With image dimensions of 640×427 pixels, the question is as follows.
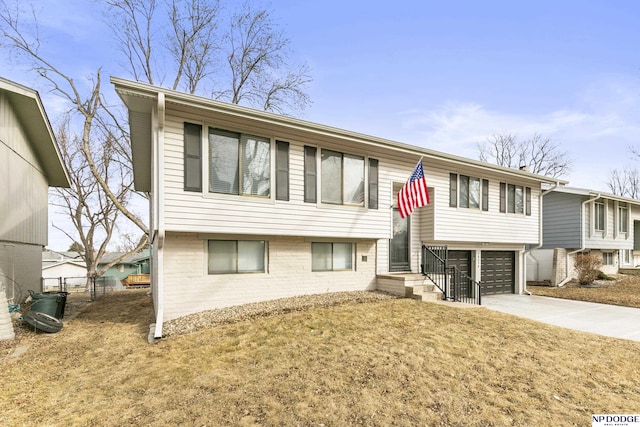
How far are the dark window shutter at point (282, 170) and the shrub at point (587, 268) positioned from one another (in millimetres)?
15875

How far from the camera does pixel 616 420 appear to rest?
12.3 ft

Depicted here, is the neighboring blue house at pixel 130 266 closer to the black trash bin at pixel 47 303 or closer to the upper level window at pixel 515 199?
the black trash bin at pixel 47 303

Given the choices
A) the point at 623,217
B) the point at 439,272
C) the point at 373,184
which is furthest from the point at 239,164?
the point at 623,217

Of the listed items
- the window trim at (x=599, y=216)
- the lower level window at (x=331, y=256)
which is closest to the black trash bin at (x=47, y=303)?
the lower level window at (x=331, y=256)

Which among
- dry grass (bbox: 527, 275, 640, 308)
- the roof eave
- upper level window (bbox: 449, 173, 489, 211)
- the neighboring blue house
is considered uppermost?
the roof eave

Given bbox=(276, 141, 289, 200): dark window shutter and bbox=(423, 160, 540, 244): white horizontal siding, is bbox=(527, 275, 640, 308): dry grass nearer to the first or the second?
bbox=(423, 160, 540, 244): white horizontal siding

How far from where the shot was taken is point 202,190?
723 centimetres

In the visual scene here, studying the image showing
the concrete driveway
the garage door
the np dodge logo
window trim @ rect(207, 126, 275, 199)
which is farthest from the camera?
the garage door

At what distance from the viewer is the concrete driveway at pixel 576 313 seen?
24.7 ft

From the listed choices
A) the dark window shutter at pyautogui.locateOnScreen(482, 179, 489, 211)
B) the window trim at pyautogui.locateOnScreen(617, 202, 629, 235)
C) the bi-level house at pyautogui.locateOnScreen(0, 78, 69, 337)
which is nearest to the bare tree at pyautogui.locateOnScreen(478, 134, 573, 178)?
the window trim at pyautogui.locateOnScreen(617, 202, 629, 235)

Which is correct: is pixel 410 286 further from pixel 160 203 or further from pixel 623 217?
pixel 623 217

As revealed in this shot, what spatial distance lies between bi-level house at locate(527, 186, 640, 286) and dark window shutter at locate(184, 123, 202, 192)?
53.7ft

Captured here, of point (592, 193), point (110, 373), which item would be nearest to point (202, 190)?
point (110, 373)

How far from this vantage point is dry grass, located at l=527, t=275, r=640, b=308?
1140 centimetres
